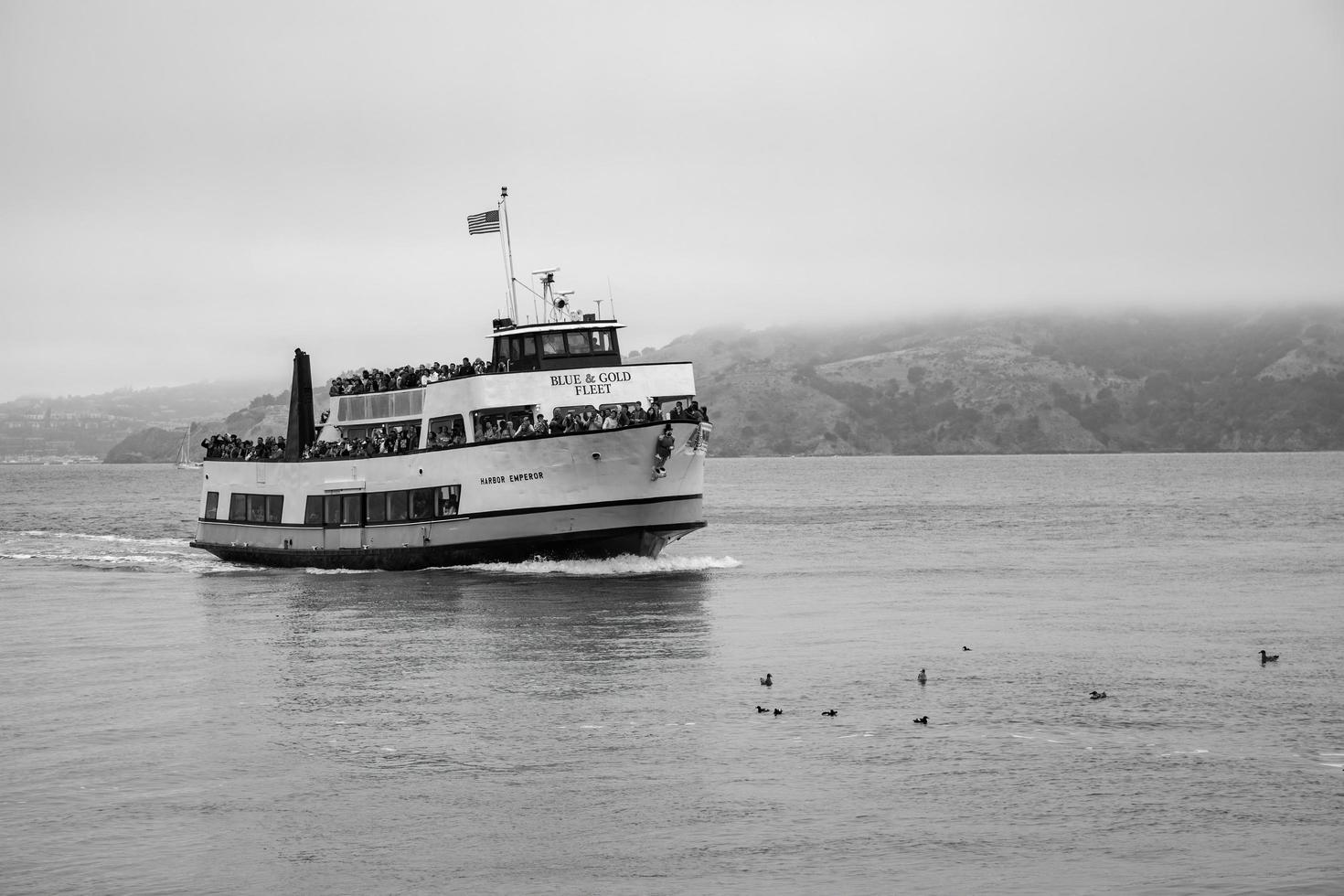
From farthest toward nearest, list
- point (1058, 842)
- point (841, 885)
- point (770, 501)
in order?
1. point (770, 501)
2. point (1058, 842)
3. point (841, 885)

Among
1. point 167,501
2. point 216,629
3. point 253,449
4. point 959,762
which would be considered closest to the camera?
point 959,762

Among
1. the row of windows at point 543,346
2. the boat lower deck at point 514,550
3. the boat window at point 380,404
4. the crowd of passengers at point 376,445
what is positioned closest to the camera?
the boat lower deck at point 514,550

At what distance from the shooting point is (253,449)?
6212 cm

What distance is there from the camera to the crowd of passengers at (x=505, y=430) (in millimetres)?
50125

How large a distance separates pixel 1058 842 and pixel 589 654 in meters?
16.6

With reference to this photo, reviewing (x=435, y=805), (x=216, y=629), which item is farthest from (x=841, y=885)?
(x=216, y=629)

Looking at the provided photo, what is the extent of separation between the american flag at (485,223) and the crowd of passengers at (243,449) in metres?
12.2

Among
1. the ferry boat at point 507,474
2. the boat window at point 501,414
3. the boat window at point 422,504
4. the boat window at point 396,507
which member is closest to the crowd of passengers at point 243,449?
the ferry boat at point 507,474

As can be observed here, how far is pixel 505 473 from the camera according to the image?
5075 cm

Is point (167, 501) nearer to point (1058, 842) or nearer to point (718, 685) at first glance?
point (718, 685)

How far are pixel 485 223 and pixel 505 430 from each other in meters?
11.0

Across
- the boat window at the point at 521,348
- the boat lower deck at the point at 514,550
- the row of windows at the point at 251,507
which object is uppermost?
the boat window at the point at 521,348

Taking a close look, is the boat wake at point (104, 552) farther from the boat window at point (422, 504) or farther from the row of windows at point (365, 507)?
the boat window at point (422, 504)

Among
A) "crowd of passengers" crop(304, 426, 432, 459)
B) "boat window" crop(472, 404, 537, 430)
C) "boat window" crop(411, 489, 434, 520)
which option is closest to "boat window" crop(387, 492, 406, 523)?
"boat window" crop(411, 489, 434, 520)
